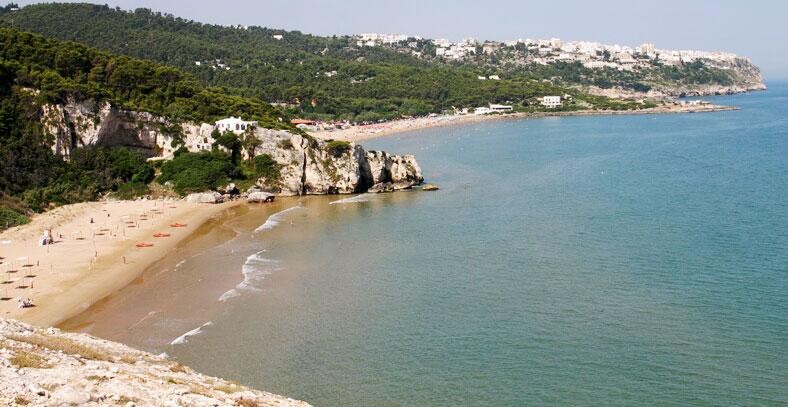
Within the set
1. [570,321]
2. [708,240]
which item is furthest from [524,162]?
[570,321]

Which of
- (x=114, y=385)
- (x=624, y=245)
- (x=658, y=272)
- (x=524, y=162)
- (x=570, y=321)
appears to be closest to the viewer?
(x=114, y=385)

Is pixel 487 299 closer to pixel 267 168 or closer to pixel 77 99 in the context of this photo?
pixel 267 168

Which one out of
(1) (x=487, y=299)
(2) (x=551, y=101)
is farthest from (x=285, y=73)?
(1) (x=487, y=299)

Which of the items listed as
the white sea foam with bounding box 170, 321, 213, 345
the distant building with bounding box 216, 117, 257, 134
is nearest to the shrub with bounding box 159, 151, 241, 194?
the distant building with bounding box 216, 117, 257, 134

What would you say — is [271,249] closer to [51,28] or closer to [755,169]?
[755,169]

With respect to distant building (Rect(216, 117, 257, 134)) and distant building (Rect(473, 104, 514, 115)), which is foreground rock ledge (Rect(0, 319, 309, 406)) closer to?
distant building (Rect(216, 117, 257, 134))
